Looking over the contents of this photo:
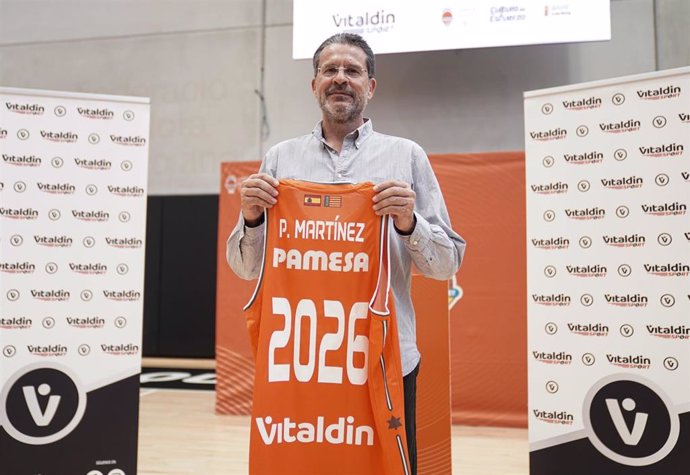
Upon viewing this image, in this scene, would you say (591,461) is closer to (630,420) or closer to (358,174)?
(630,420)

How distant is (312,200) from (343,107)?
0.27 m

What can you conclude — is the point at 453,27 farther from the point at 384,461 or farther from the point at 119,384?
the point at 384,461

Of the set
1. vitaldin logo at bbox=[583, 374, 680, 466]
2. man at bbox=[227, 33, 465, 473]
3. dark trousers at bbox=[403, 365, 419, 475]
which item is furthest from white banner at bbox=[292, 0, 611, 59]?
dark trousers at bbox=[403, 365, 419, 475]

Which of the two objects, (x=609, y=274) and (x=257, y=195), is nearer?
(x=257, y=195)

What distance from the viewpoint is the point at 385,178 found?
1783 mm

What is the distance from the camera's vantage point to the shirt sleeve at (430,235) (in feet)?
5.41

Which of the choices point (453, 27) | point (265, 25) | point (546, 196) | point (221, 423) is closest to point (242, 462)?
point (221, 423)

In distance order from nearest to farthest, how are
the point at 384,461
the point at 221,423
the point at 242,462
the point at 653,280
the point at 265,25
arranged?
the point at 384,461 → the point at 653,280 → the point at 242,462 → the point at 221,423 → the point at 265,25

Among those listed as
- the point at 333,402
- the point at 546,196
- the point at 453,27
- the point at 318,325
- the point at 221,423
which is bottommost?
the point at 221,423

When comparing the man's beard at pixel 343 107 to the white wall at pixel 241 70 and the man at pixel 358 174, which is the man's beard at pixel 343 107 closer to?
the man at pixel 358 174

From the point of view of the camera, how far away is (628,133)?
2.63 m

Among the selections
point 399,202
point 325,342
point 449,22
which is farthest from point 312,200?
point 449,22

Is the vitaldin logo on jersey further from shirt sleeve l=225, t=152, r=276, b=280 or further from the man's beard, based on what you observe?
the man's beard

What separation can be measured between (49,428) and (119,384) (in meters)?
0.31
